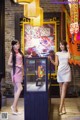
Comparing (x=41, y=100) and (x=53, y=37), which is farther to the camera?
(x=53, y=37)

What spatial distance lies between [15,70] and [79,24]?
2380 millimetres

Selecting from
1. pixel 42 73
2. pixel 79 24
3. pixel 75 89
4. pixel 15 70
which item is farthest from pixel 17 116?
pixel 75 89

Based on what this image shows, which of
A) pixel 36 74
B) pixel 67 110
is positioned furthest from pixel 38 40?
→ pixel 36 74

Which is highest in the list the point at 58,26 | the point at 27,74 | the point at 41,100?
the point at 58,26

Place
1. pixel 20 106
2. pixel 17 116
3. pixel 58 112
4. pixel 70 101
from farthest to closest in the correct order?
pixel 70 101
pixel 20 106
pixel 58 112
pixel 17 116

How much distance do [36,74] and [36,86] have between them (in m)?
0.28

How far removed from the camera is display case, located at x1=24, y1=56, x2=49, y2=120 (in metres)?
8.38

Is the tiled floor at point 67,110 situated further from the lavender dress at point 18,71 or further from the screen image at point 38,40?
the screen image at point 38,40

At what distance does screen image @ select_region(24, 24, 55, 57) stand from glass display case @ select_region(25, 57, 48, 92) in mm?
5452

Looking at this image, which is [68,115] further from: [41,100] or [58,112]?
[41,100]

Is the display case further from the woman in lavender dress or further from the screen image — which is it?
the screen image

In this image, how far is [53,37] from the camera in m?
13.9

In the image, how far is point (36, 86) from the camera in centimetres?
841

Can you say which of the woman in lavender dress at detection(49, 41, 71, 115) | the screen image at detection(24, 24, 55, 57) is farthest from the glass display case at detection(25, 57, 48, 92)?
the screen image at detection(24, 24, 55, 57)
